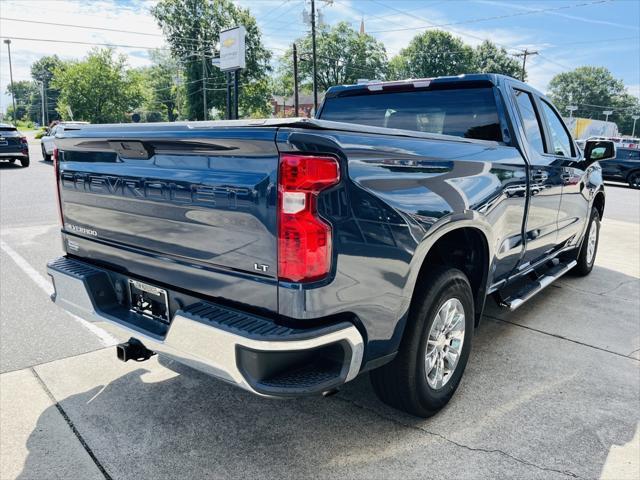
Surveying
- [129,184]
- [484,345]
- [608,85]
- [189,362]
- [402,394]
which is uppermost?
[608,85]

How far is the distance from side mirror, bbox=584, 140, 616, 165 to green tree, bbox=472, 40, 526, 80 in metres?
83.0

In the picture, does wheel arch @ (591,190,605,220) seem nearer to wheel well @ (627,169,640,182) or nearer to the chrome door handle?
the chrome door handle

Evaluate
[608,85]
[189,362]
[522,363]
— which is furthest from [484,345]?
[608,85]

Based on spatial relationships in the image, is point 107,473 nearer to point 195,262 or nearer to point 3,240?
point 195,262

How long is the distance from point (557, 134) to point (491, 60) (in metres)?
85.9

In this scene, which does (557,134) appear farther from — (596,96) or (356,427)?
(596,96)

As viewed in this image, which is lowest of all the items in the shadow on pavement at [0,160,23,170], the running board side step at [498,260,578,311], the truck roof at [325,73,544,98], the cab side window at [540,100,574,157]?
Result: the shadow on pavement at [0,160,23,170]

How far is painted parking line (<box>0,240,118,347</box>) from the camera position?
3.79 metres

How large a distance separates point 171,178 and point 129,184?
352 millimetres

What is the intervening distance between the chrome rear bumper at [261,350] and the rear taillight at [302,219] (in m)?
0.23

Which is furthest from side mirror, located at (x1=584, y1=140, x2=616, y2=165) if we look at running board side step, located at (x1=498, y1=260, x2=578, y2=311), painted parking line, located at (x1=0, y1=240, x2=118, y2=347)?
painted parking line, located at (x1=0, y1=240, x2=118, y2=347)

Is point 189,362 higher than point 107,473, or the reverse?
point 189,362

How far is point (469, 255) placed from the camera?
123 inches

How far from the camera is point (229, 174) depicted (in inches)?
77.6
